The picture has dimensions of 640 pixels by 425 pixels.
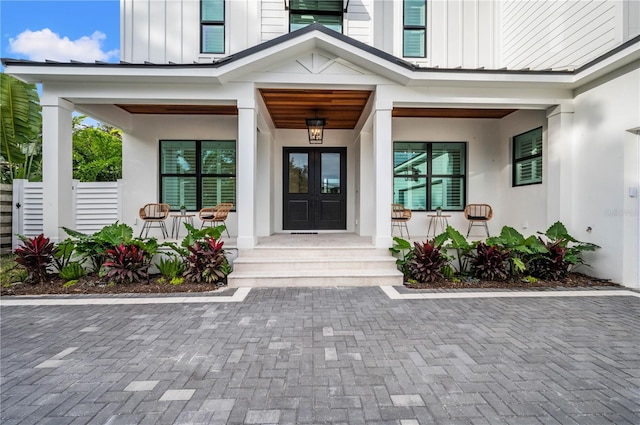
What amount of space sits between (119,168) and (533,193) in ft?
41.6

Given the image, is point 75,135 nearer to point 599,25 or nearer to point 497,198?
point 497,198

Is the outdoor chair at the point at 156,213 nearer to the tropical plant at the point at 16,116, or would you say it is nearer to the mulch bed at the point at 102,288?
the mulch bed at the point at 102,288

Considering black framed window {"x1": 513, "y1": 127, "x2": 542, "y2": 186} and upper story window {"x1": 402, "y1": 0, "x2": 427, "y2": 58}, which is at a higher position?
upper story window {"x1": 402, "y1": 0, "x2": 427, "y2": 58}

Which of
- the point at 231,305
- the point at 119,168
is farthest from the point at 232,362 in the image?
the point at 119,168

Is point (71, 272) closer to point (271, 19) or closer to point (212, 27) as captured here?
point (212, 27)

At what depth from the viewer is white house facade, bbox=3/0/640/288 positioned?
16.2 ft

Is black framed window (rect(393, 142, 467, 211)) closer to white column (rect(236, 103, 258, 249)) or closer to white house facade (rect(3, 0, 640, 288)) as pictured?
white house facade (rect(3, 0, 640, 288))

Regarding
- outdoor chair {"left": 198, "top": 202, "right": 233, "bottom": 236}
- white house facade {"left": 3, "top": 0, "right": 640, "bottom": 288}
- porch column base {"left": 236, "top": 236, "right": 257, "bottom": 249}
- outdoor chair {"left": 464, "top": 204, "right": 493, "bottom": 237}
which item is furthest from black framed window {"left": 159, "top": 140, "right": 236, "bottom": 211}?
outdoor chair {"left": 464, "top": 204, "right": 493, "bottom": 237}

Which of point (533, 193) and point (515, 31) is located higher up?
point (515, 31)

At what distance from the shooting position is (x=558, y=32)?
20.0 ft

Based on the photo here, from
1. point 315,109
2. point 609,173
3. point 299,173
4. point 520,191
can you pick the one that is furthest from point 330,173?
point 609,173

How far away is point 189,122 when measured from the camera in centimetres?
736

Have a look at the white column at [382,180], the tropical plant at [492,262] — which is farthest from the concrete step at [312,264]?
the tropical plant at [492,262]

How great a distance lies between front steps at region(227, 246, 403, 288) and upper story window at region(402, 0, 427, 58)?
5.29 metres
